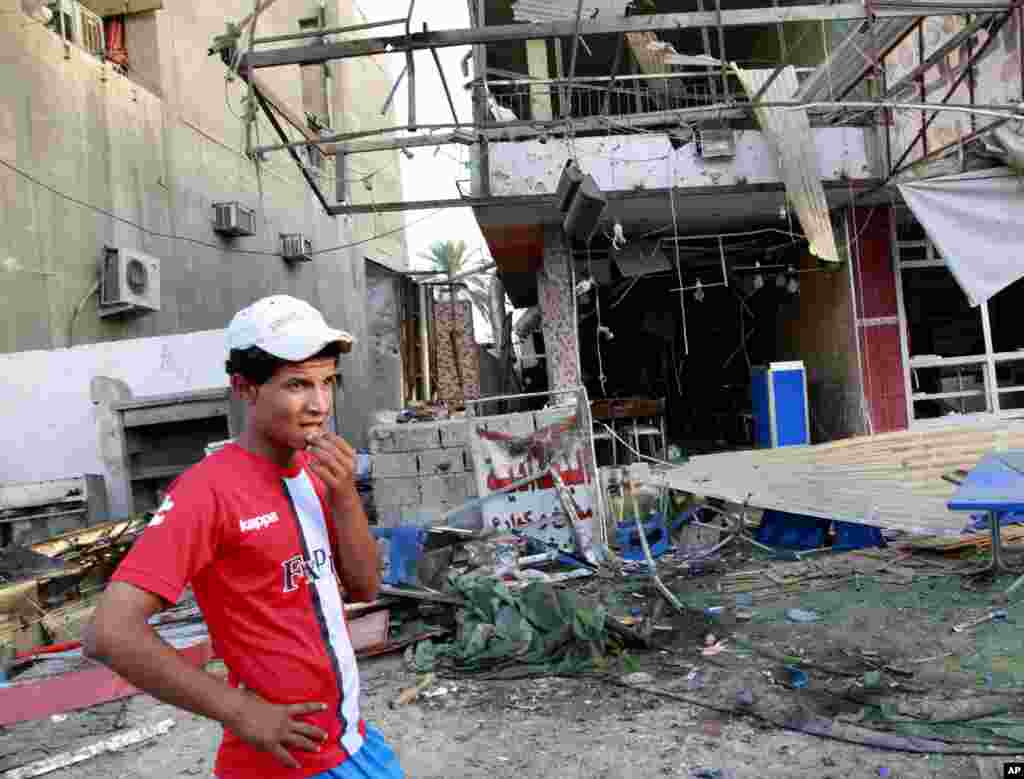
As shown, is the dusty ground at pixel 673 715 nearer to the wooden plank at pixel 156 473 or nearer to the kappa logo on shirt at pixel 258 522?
the kappa logo on shirt at pixel 258 522

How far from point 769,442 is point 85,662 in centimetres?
796

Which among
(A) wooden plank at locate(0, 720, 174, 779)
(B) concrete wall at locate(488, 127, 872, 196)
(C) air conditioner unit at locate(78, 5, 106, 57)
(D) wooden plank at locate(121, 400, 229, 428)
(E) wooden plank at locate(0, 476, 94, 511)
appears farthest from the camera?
(C) air conditioner unit at locate(78, 5, 106, 57)

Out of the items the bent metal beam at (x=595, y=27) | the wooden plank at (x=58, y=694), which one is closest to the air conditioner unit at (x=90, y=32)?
the bent metal beam at (x=595, y=27)

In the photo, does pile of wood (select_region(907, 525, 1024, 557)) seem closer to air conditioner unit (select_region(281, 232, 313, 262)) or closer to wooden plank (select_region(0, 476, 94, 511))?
wooden plank (select_region(0, 476, 94, 511))

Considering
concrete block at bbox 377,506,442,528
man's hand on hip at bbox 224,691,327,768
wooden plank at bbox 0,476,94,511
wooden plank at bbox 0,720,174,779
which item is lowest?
wooden plank at bbox 0,720,174,779

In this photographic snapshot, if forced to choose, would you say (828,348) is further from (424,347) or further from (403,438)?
(424,347)

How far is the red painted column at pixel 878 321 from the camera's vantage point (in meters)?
9.50

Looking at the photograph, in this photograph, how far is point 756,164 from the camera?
28.8ft

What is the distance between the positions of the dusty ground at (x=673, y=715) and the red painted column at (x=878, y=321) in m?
4.77

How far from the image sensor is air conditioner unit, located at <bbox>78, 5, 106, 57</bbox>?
11531 mm

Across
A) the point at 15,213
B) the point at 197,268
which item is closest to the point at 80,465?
the point at 15,213

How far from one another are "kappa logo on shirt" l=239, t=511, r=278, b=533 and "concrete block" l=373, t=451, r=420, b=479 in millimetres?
5995

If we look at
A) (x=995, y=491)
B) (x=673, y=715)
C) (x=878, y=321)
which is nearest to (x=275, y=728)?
(x=673, y=715)

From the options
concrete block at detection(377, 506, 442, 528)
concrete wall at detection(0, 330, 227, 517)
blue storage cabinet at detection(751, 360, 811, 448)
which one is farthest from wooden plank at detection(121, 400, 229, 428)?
blue storage cabinet at detection(751, 360, 811, 448)
